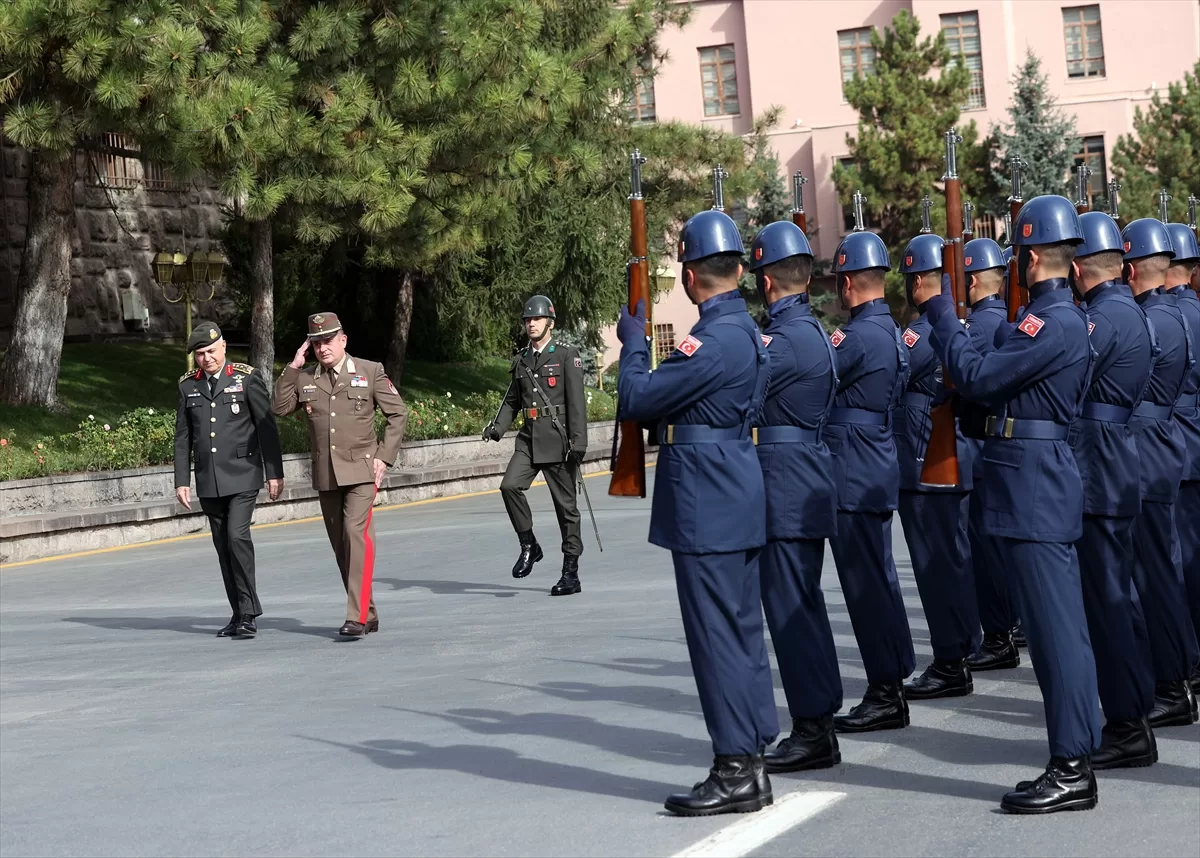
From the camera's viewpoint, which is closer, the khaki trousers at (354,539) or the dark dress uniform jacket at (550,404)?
the khaki trousers at (354,539)

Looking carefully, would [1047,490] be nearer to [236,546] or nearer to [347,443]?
[347,443]

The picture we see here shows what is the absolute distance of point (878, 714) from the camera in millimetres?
7766

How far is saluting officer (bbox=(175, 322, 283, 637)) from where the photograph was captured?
12008 mm

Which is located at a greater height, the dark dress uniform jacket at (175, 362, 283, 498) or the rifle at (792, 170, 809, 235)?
the rifle at (792, 170, 809, 235)

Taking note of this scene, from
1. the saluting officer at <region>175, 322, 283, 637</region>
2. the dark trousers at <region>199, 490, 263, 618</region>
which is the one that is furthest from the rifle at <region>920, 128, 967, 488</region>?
the dark trousers at <region>199, 490, 263, 618</region>

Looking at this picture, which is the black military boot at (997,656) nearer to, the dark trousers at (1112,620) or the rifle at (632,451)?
the dark trousers at (1112,620)

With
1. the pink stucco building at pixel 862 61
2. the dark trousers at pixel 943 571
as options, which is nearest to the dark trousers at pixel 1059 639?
the dark trousers at pixel 943 571

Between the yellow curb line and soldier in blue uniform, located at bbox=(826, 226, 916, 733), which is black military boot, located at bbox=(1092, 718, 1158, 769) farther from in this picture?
the yellow curb line

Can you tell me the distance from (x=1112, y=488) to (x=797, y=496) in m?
1.21

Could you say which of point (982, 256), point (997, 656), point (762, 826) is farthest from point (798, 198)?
point (762, 826)

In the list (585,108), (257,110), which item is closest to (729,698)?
(257,110)

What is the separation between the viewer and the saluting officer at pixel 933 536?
8523 mm

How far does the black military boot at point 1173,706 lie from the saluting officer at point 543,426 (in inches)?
252

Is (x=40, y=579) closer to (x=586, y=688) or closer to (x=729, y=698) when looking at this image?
(x=586, y=688)
